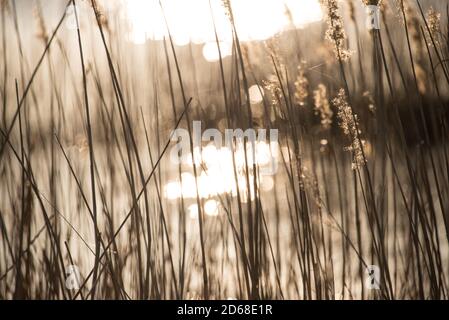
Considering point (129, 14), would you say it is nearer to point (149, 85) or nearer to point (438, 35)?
point (149, 85)

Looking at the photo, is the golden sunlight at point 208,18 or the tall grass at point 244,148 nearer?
the tall grass at point 244,148

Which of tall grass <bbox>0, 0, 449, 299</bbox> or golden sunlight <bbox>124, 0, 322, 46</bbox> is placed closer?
tall grass <bbox>0, 0, 449, 299</bbox>

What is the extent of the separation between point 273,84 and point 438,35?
1.26 ft

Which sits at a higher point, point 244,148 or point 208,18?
point 208,18

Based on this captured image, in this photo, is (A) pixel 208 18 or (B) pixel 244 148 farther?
(A) pixel 208 18

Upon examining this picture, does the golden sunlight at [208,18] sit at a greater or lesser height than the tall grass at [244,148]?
greater

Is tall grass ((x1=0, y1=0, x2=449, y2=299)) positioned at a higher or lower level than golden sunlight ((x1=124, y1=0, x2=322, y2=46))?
lower
